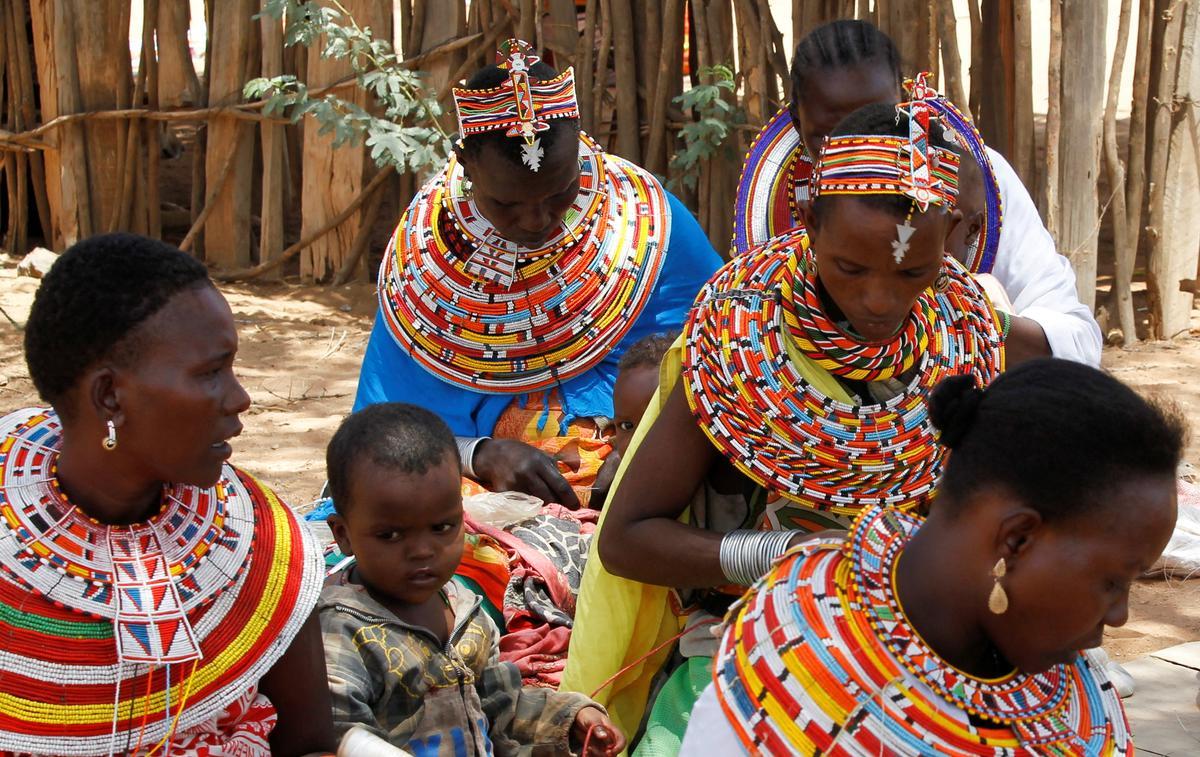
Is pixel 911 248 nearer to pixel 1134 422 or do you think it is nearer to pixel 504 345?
pixel 1134 422

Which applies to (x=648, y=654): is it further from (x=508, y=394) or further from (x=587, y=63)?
(x=587, y=63)

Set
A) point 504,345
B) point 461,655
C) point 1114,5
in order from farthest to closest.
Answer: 1. point 1114,5
2. point 504,345
3. point 461,655

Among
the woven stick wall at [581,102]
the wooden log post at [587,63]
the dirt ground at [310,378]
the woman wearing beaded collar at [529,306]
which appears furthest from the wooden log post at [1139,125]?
the woman wearing beaded collar at [529,306]

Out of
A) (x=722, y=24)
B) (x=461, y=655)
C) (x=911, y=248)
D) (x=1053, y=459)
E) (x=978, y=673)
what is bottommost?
(x=461, y=655)

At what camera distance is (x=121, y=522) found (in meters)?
2.39

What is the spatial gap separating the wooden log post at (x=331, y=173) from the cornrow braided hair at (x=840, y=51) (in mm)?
4257

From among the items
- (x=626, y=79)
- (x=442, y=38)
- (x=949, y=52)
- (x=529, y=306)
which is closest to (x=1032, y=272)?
(x=529, y=306)

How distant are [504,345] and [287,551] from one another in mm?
1666

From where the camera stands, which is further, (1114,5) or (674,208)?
(1114,5)

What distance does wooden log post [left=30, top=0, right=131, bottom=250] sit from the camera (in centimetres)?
796

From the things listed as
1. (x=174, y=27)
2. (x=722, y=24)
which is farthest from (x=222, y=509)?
(x=174, y=27)

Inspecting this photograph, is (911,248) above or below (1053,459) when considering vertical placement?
above

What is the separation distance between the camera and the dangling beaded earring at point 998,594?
1.85 metres

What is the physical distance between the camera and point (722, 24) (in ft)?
22.3
